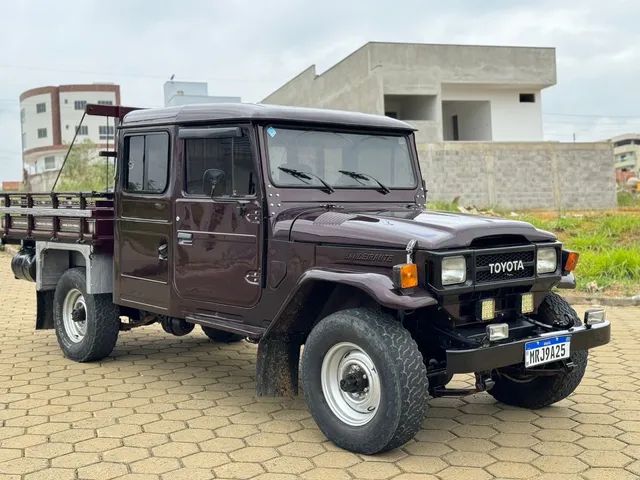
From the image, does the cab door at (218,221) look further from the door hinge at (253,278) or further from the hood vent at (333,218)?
the hood vent at (333,218)

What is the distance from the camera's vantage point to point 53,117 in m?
81.8

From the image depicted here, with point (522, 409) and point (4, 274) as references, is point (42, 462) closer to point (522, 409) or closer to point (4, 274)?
point (522, 409)

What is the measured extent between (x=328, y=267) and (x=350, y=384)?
0.73 metres

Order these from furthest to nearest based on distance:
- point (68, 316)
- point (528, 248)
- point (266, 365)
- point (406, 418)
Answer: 1. point (68, 316)
2. point (266, 365)
3. point (528, 248)
4. point (406, 418)

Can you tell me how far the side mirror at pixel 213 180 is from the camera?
5.00 meters

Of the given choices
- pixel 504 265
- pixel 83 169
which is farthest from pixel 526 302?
pixel 83 169

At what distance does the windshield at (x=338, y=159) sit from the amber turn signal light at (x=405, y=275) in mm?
1312

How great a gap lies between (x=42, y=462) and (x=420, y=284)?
2.39m

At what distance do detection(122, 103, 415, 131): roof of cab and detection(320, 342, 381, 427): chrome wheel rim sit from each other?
1708 mm

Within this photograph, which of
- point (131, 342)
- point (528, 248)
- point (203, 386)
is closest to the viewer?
point (528, 248)

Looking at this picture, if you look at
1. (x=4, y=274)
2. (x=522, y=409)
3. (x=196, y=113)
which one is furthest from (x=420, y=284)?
(x=4, y=274)

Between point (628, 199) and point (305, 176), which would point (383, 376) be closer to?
point (305, 176)

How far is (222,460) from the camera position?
4094 mm

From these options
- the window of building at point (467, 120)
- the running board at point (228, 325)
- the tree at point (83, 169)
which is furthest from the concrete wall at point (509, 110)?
the running board at point (228, 325)
